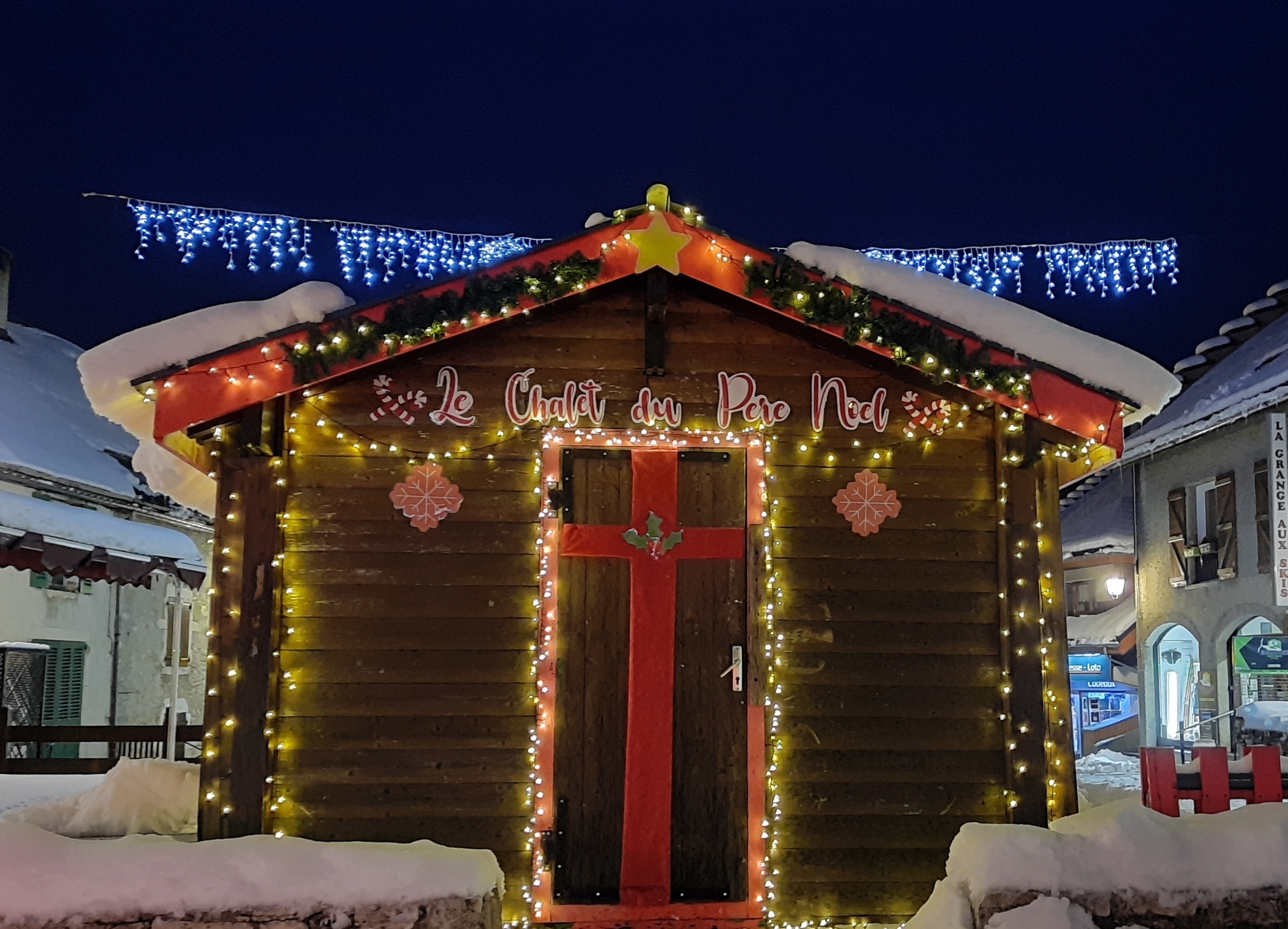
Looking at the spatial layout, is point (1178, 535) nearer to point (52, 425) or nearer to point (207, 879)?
point (207, 879)

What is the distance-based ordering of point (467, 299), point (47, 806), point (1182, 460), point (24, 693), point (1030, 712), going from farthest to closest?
point (1182, 460)
point (24, 693)
point (47, 806)
point (1030, 712)
point (467, 299)

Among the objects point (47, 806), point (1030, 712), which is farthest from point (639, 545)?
point (47, 806)

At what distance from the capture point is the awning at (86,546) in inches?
447

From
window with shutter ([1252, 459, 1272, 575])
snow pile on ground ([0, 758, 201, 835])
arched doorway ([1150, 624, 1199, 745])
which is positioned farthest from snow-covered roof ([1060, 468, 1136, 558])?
snow pile on ground ([0, 758, 201, 835])

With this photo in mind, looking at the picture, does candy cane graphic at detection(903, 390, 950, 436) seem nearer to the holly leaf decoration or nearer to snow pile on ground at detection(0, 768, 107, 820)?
the holly leaf decoration

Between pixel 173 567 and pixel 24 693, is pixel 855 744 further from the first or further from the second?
pixel 24 693

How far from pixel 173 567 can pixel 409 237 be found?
534 centimetres

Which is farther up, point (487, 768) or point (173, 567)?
point (173, 567)

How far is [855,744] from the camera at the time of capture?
20.2 feet

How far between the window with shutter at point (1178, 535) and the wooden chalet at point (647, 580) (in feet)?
50.9

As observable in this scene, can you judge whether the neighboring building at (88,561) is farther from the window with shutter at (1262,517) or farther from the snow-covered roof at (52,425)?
the window with shutter at (1262,517)

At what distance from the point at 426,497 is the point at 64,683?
14.6m

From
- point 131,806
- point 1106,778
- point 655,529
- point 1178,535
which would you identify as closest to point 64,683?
point 131,806

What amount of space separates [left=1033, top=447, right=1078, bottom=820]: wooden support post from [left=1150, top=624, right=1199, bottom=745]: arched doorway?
16.8 meters
